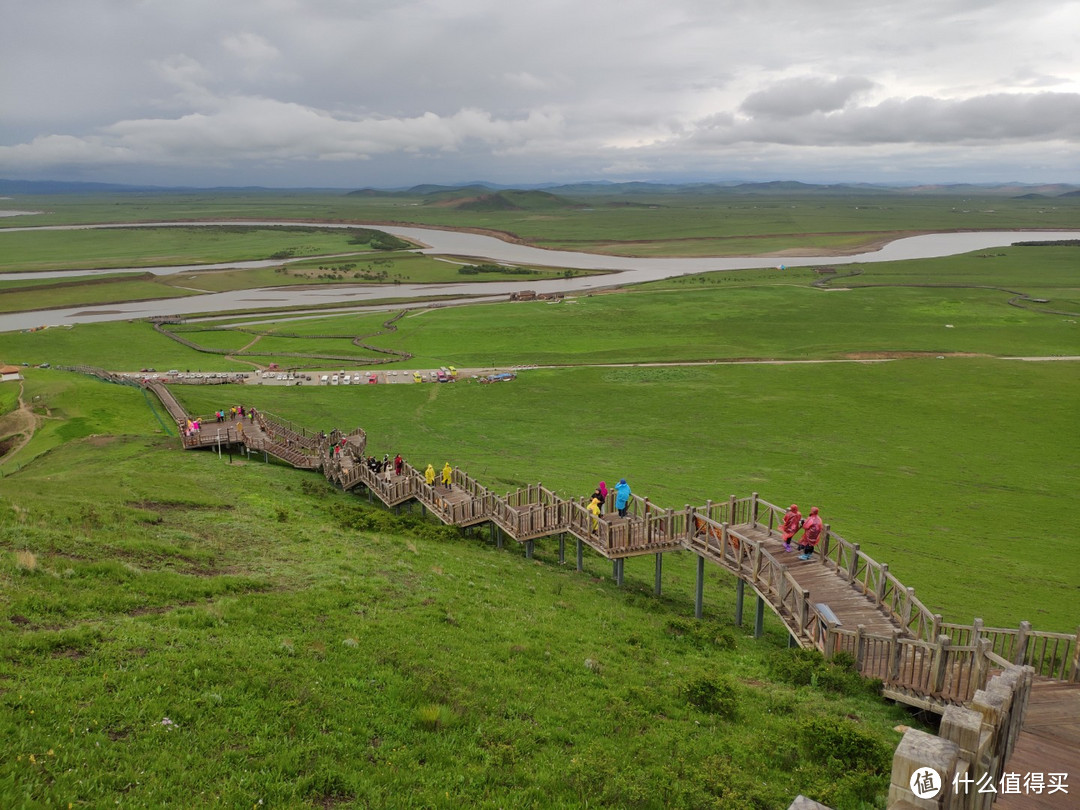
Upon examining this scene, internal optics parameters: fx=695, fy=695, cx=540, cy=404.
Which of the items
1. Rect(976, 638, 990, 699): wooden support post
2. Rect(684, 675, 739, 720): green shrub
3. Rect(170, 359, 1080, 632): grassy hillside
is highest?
Rect(976, 638, 990, 699): wooden support post

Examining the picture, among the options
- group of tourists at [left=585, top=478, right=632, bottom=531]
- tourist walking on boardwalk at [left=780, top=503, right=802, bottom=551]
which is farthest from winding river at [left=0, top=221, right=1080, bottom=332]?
tourist walking on boardwalk at [left=780, top=503, right=802, bottom=551]

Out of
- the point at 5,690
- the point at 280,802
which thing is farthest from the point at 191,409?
the point at 280,802

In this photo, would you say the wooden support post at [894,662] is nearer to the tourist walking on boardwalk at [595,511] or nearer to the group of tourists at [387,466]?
the tourist walking on boardwalk at [595,511]

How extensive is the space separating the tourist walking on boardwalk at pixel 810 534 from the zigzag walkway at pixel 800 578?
0.34 meters

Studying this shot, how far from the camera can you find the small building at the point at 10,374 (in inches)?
2263

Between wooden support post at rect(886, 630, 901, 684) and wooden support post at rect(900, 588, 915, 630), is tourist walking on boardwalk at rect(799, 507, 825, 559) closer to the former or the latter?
wooden support post at rect(900, 588, 915, 630)

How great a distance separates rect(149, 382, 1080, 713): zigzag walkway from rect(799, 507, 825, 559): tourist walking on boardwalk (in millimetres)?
337

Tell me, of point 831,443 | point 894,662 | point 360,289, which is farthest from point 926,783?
point 360,289

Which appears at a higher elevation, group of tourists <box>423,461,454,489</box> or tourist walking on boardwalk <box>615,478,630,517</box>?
tourist walking on boardwalk <box>615,478,630,517</box>

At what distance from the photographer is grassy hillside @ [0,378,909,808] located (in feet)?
32.6

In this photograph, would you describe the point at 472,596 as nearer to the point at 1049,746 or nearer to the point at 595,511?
the point at 595,511

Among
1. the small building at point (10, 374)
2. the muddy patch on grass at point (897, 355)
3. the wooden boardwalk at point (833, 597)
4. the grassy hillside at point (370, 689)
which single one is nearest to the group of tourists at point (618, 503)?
the wooden boardwalk at point (833, 597)

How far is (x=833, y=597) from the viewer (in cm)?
1848

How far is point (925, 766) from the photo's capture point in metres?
5.84
